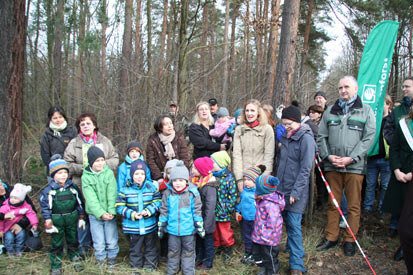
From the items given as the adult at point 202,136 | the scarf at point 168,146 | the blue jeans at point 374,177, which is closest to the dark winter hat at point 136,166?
the scarf at point 168,146

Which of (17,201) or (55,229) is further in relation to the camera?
(17,201)

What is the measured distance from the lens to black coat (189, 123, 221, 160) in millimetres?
4355

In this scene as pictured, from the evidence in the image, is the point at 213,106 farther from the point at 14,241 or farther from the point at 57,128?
the point at 14,241

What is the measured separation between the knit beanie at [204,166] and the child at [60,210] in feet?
5.18

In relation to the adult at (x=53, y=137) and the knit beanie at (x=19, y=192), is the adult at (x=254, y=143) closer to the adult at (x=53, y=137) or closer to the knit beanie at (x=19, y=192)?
the adult at (x=53, y=137)

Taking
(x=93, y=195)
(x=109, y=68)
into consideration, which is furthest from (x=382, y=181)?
(x=109, y=68)

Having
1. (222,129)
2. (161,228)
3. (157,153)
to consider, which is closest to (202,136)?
(222,129)

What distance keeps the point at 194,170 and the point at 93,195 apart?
1.28m

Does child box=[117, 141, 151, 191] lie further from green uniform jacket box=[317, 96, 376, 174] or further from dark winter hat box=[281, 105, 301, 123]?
Answer: green uniform jacket box=[317, 96, 376, 174]

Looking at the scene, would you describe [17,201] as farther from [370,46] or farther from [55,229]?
[370,46]

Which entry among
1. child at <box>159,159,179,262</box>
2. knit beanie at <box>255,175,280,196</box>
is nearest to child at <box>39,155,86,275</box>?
child at <box>159,159,179,262</box>

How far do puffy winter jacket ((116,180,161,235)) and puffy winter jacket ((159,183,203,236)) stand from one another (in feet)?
0.73

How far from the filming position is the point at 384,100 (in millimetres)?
4730

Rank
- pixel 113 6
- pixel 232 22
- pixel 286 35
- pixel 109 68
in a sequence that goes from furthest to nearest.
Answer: pixel 232 22 → pixel 113 6 → pixel 286 35 → pixel 109 68
